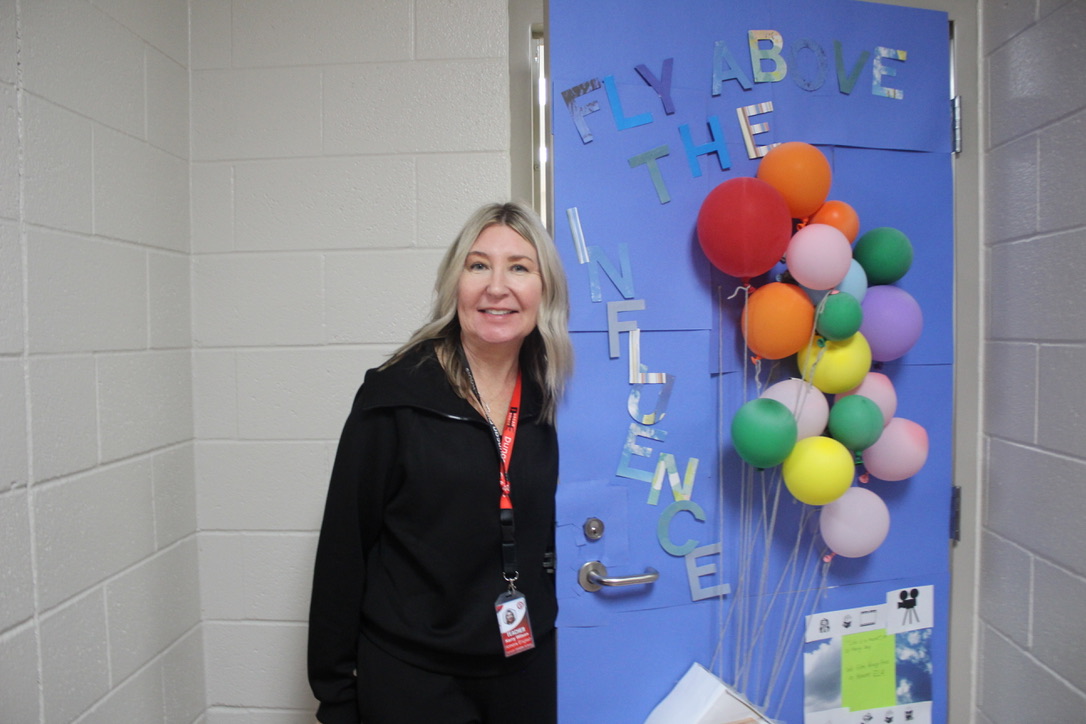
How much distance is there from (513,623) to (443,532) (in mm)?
232

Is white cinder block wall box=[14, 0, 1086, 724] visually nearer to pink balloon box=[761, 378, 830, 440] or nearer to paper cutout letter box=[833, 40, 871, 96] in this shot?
paper cutout letter box=[833, 40, 871, 96]

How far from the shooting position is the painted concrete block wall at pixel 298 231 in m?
1.44

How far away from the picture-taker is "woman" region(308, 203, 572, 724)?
1125 millimetres

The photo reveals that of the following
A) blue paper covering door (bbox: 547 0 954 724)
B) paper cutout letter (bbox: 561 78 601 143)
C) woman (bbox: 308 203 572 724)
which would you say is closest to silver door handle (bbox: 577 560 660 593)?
blue paper covering door (bbox: 547 0 954 724)

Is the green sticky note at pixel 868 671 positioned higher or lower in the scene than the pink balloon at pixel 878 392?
lower

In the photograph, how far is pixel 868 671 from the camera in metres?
1.45

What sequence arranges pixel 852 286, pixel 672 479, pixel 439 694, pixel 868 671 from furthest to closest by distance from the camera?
pixel 868 671 < pixel 672 479 < pixel 852 286 < pixel 439 694

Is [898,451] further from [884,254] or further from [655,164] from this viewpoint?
[655,164]

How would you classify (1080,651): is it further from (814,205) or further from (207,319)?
(207,319)

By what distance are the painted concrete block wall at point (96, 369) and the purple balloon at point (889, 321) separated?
1.63 meters

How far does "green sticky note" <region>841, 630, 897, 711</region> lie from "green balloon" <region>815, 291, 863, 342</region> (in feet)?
2.65

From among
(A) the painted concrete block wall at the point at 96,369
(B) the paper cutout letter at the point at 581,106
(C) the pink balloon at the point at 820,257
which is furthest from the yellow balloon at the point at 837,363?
(A) the painted concrete block wall at the point at 96,369

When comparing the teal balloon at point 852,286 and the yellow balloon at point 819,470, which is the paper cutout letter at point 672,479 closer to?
the yellow balloon at point 819,470

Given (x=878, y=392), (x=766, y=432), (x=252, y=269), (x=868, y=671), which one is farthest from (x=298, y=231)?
(x=868, y=671)
